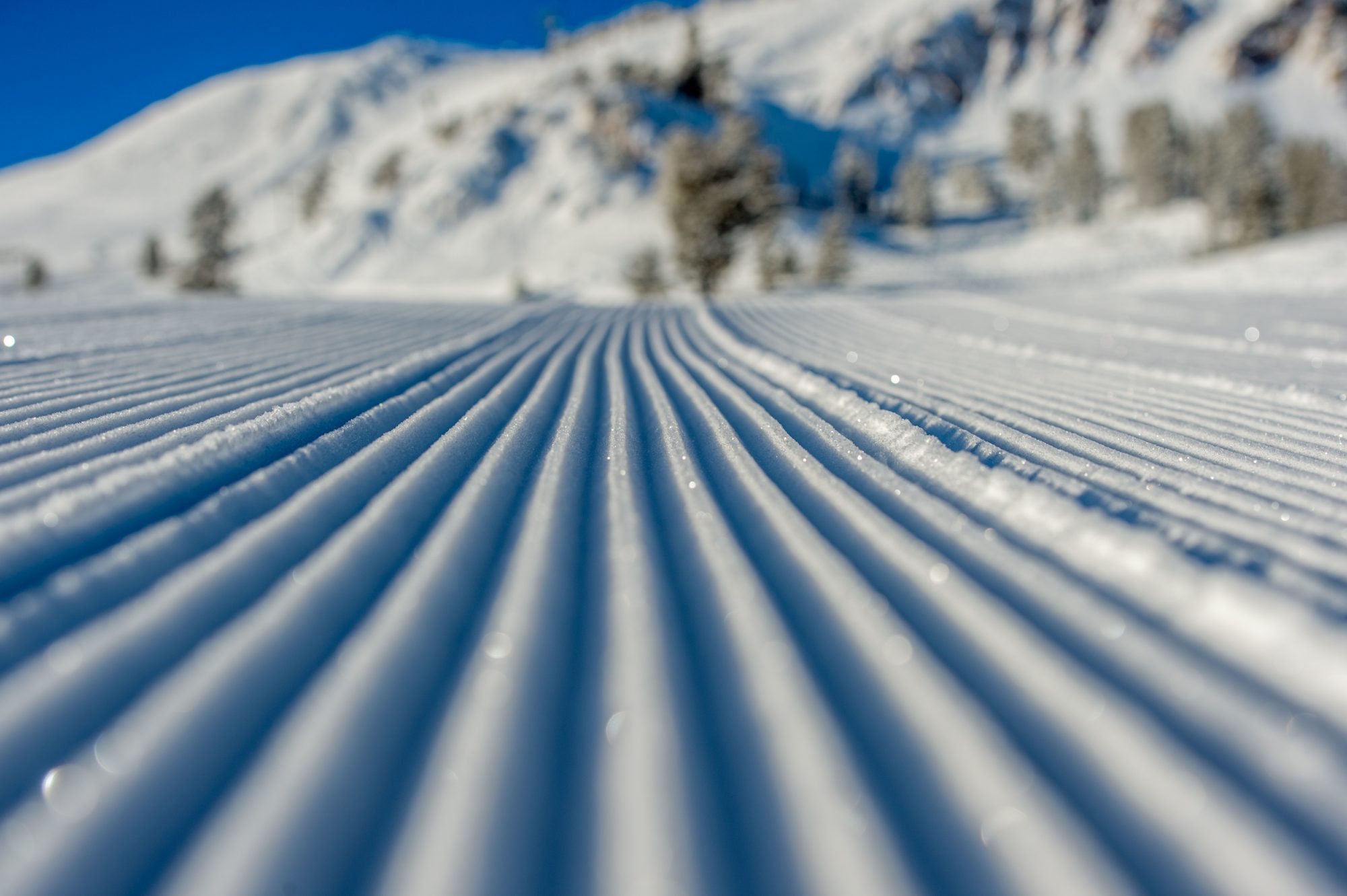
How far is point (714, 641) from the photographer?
1593mm

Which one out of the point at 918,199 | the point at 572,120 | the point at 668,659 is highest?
the point at 572,120

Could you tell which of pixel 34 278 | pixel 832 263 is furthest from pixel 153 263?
pixel 832 263

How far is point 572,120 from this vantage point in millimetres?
39125

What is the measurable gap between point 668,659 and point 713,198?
1742 centimetres

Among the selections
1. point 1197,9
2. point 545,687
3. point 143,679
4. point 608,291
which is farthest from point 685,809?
point 1197,9

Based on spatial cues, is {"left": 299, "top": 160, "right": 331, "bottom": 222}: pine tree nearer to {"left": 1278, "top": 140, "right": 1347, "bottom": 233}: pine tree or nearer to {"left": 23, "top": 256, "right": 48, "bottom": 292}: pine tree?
{"left": 23, "top": 256, "right": 48, "bottom": 292}: pine tree

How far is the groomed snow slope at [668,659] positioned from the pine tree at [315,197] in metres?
44.8

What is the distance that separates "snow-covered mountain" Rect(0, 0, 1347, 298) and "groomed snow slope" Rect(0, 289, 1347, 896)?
23911 millimetres

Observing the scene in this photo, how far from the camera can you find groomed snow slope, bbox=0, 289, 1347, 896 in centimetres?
109

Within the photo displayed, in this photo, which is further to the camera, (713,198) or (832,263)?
(832,263)

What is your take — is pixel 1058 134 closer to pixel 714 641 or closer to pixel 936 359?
pixel 936 359

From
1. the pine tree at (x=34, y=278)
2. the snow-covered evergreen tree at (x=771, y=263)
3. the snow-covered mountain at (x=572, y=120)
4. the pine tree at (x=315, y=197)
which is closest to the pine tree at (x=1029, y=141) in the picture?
the snow-covered mountain at (x=572, y=120)

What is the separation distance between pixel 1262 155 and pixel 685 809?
4872cm

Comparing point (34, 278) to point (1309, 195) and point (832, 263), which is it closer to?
point (832, 263)
